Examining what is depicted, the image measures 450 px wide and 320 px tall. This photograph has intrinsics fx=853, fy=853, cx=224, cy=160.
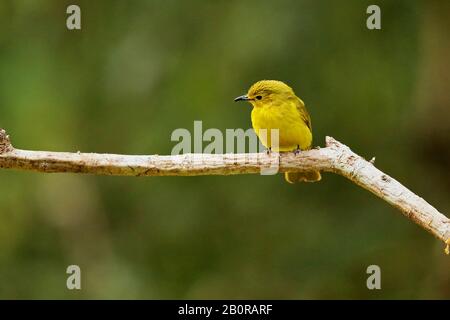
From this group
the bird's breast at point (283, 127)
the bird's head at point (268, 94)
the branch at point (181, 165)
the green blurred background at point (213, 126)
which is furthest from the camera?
the green blurred background at point (213, 126)

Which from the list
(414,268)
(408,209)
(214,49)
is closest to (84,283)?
(214,49)

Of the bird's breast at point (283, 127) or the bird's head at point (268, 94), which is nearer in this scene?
the bird's breast at point (283, 127)

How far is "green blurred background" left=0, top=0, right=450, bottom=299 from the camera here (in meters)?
9.51

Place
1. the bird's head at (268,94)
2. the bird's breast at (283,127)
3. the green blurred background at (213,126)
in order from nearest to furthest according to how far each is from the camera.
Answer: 1. the bird's breast at (283,127)
2. the bird's head at (268,94)
3. the green blurred background at (213,126)

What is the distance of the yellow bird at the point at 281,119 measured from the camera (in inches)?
235

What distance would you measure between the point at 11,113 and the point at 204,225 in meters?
2.62

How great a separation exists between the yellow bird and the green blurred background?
3.27 metres

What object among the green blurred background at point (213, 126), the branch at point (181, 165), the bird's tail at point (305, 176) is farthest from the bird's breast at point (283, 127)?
the green blurred background at point (213, 126)

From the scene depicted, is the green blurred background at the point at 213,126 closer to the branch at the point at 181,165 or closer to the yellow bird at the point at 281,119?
the yellow bird at the point at 281,119

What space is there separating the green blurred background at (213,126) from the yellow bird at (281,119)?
3.27m

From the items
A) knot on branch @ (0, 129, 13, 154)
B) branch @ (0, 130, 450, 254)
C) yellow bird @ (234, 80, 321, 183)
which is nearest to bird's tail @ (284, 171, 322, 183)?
yellow bird @ (234, 80, 321, 183)

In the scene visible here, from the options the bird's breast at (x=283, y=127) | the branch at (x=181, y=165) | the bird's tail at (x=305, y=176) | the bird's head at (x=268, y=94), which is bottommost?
the branch at (x=181, y=165)

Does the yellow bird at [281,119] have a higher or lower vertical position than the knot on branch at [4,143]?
higher

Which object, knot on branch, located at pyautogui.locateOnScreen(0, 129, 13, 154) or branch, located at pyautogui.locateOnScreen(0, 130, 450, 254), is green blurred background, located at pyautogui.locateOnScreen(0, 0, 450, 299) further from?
knot on branch, located at pyautogui.locateOnScreen(0, 129, 13, 154)
